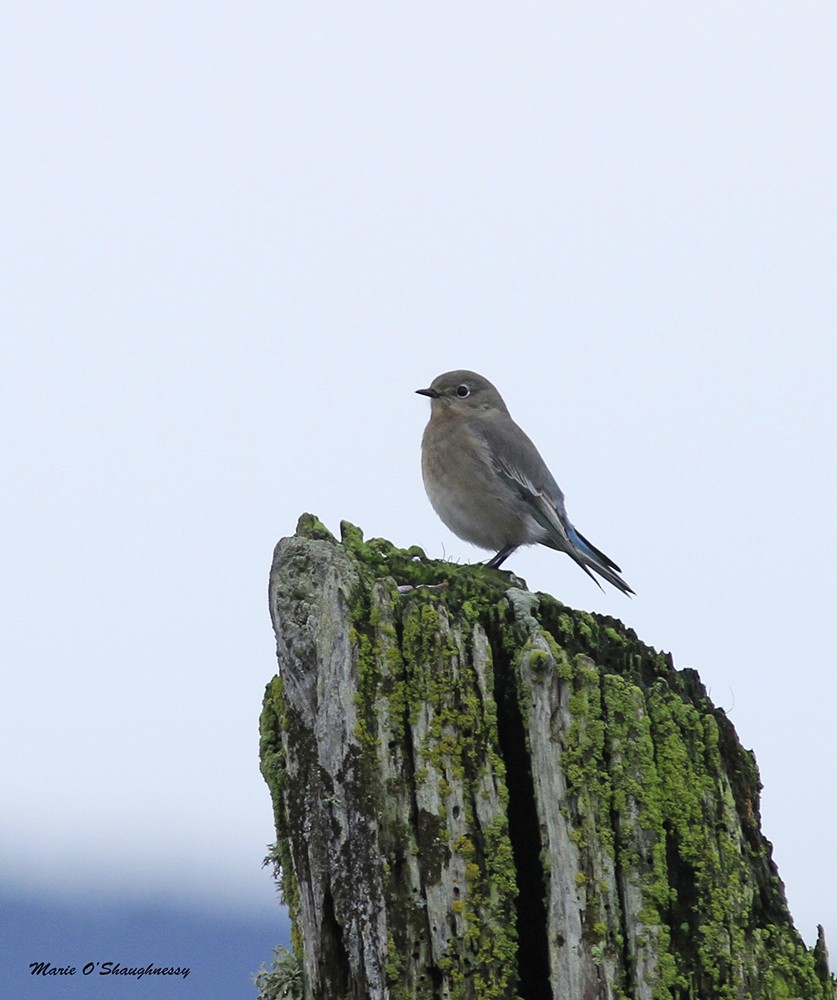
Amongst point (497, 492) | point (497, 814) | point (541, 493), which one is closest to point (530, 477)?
point (541, 493)

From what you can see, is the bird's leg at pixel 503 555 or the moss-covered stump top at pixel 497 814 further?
the bird's leg at pixel 503 555

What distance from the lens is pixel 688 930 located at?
17.1 ft

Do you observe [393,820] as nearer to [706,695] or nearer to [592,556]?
[706,695]

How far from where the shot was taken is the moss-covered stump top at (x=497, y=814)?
5027 millimetres

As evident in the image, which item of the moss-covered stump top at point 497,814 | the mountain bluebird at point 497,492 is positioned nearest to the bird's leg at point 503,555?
the mountain bluebird at point 497,492

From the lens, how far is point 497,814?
5.11 m

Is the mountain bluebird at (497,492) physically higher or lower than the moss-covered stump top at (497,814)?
higher

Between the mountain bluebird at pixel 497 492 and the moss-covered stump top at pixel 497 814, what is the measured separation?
412cm

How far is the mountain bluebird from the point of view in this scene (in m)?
9.92

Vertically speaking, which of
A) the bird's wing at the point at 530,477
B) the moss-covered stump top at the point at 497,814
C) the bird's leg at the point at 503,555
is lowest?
the moss-covered stump top at the point at 497,814

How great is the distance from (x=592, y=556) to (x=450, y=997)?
529 cm

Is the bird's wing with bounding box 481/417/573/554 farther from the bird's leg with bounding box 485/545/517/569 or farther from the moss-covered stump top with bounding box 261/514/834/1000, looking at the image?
the moss-covered stump top with bounding box 261/514/834/1000

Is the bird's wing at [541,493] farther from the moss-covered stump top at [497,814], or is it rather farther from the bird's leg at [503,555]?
the moss-covered stump top at [497,814]

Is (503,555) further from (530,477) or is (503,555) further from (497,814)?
(497,814)
